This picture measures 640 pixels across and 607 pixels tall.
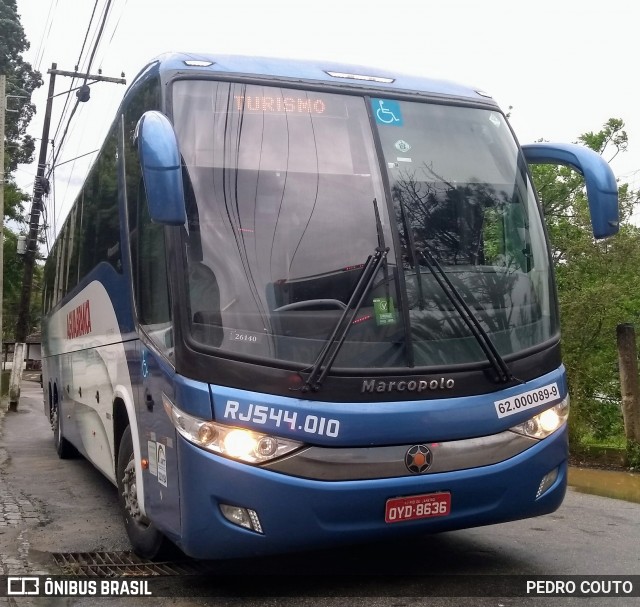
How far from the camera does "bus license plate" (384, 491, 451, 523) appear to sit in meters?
4.41

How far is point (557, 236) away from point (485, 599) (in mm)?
14715

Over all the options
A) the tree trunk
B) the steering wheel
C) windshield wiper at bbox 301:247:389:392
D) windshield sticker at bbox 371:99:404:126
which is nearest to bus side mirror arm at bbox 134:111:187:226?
the steering wheel

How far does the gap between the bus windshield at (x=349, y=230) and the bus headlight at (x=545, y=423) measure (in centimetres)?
42

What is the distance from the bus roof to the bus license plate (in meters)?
2.58

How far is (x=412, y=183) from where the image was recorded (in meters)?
5.03

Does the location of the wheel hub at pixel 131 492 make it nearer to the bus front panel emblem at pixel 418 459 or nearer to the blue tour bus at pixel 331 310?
the blue tour bus at pixel 331 310

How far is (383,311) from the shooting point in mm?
4598

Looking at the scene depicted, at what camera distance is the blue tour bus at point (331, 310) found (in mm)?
4297

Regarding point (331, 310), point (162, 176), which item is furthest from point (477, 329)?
point (162, 176)

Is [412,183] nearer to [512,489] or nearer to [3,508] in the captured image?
[512,489]

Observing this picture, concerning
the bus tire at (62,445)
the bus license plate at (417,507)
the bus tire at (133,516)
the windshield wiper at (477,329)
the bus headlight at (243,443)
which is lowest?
the bus tire at (62,445)

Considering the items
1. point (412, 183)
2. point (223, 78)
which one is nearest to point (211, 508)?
point (412, 183)

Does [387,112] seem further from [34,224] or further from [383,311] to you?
[34,224]

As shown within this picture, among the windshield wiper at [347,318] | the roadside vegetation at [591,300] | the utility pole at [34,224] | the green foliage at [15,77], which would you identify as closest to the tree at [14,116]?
the green foliage at [15,77]
